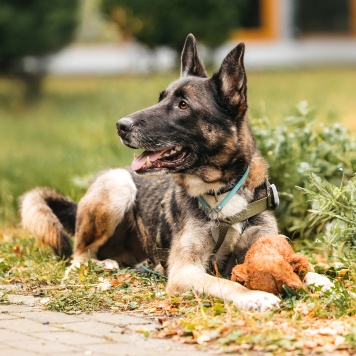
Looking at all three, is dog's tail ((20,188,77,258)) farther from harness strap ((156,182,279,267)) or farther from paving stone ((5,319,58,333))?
paving stone ((5,319,58,333))

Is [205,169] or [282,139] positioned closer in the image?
[205,169]

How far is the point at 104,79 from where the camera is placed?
84.9 ft

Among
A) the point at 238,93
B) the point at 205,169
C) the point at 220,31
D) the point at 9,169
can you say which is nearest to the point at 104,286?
the point at 205,169

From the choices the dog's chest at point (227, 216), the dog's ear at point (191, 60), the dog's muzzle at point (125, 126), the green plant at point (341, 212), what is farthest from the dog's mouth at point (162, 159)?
the green plant at point (341, 212)

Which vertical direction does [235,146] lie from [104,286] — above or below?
above

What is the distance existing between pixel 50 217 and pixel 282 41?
23.2 metres

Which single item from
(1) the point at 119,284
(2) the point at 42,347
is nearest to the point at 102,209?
(1) the point at 119,284

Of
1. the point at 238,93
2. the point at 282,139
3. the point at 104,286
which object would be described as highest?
the point at 238,93

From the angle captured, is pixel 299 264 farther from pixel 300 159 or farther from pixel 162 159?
pixel 300 159

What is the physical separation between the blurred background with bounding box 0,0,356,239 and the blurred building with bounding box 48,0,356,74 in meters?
0.03

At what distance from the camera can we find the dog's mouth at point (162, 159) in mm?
6465

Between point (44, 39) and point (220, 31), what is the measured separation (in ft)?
17.6

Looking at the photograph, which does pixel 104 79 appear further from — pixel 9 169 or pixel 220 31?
pixel 9 169

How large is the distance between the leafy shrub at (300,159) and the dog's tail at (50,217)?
1816 mm
